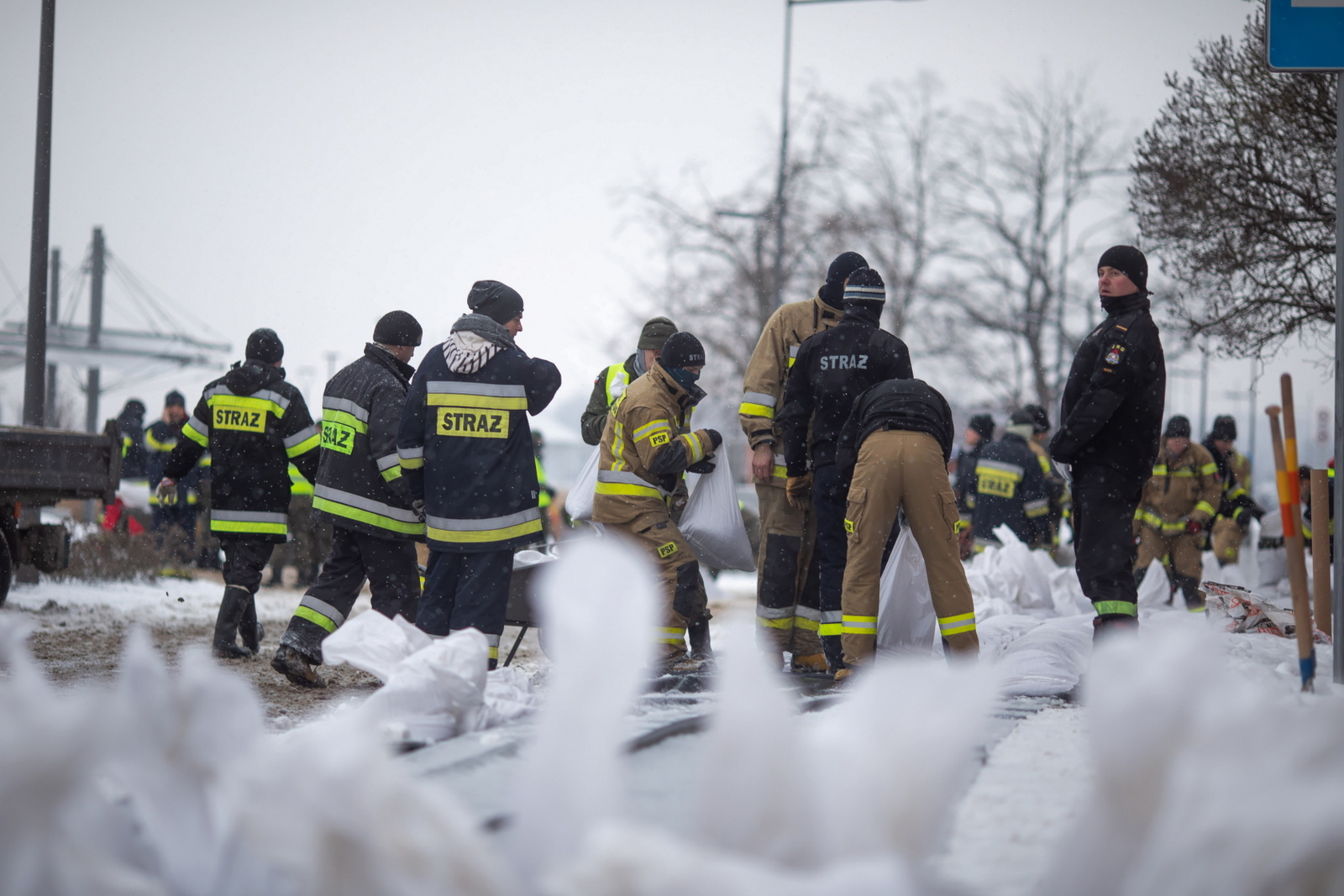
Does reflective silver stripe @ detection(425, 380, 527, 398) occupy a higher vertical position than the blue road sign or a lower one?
lower

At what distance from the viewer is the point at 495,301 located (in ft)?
19.4

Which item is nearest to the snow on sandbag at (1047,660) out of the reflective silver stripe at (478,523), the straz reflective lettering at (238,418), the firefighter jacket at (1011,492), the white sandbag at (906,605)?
the white sandbag at (906,605)

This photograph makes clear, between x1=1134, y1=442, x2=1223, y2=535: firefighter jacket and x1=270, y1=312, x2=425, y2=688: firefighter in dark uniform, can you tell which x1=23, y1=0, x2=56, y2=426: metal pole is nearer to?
x1=270, y1=312, x2=425, y2=688: firefighter in dark uniform

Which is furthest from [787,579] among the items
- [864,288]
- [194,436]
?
[194,436]

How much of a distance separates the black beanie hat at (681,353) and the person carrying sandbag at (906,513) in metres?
1.17

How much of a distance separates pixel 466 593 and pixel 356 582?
3.37 ft

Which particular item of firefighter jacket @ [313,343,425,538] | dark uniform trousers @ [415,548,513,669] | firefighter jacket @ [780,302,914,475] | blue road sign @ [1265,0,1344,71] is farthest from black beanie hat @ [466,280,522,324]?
blue road sign @ [1265,0,1344,71]

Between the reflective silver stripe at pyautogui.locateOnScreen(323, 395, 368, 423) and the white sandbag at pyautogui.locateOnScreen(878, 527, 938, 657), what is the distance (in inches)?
110

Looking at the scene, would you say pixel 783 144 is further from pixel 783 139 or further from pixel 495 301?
pixel 495 301

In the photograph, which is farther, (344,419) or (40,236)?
(40,236)

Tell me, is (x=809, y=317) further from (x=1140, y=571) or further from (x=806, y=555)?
(x=1140, y=571)

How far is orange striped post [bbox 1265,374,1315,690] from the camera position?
10.6 ft

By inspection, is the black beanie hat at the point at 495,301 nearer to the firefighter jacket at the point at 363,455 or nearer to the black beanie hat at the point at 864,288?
the firefighter jacket at the point at 363,455

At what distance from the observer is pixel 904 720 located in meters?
1.87
